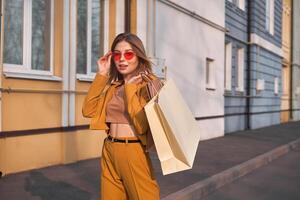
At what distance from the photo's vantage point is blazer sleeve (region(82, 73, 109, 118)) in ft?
10.1

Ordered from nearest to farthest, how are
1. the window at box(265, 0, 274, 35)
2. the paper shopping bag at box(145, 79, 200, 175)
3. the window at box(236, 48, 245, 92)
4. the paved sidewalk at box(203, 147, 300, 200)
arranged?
the paper shopping bag at box(145, 79, 200, 175) → the paved sidewalk at box(203, 147, 300, 200) → the window at box(236, 48, 245, 92) → the window at box(265, 0, 274, 35)

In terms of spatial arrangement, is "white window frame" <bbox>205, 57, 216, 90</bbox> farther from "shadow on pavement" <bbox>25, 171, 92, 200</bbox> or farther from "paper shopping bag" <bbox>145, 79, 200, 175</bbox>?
"paper shopping bag" <bbox>145, 79, 200, 175</bbox>

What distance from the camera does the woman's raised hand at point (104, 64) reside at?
3074 mm

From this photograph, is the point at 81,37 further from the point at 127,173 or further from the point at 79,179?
the point at 127,173

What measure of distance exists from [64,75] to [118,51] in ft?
18.8

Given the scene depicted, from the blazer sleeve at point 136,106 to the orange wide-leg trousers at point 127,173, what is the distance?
0.15m

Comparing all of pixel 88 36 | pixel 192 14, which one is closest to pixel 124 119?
pixel 88 36

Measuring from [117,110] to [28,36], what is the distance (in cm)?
535

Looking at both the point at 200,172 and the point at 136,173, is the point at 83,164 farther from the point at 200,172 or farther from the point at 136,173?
the point at 136,173

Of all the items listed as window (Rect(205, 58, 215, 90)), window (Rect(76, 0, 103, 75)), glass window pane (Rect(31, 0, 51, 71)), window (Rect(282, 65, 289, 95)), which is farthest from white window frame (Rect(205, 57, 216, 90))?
window (Rect(282, 65, 289, 95))

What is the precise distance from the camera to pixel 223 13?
1620 centimetres

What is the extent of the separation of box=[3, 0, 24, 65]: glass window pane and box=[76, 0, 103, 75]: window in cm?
154

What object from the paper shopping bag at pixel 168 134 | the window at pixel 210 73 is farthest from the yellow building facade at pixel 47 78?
the window at pixel 210 73

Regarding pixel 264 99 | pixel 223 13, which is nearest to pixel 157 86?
pixel 223 13
